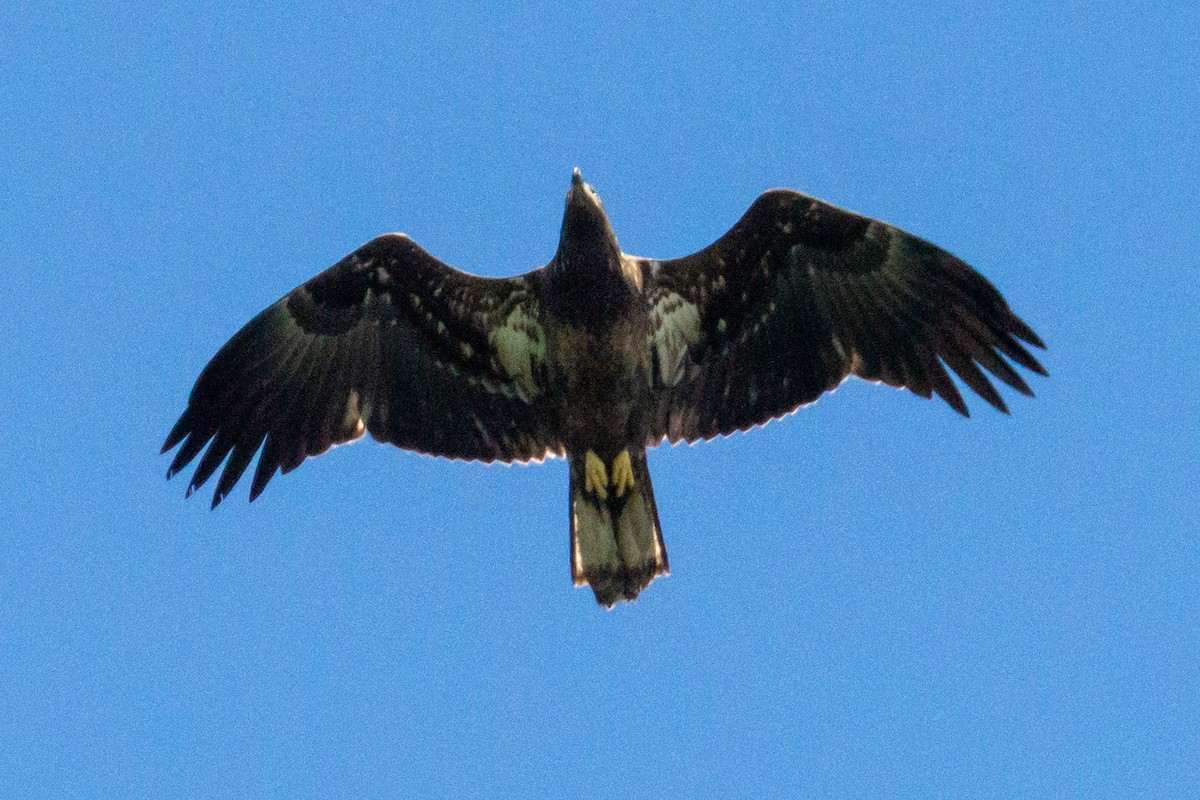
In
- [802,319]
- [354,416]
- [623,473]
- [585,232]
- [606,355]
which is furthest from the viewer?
[354,416]

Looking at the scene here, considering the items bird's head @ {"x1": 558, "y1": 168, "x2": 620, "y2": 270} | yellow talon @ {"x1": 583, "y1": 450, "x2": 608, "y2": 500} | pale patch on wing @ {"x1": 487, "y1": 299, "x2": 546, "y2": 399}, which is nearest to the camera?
bird's head @ {"x1": 558, "y1": 168, "x2": 620, "y2": 270}

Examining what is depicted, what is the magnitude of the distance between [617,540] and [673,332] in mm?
1491

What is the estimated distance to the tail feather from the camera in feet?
37.6

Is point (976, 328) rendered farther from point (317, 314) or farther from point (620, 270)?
point (317, 314)

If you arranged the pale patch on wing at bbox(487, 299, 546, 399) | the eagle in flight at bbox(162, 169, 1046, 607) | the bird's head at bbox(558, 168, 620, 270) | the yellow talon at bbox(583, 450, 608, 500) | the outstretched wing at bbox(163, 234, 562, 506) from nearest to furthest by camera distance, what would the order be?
the bird's head at bbox(558, 168, 620, 270), the eagle in flight at bbox(162, 169, 1046, 607), the yellow talon at bbox(583, 450, 608, 500), the pale patch on wing at bbox(487, 299, 546, 399), the outstretched wing at bbox(163, 234, 562, 506)

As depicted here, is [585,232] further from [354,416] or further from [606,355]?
[354,416]

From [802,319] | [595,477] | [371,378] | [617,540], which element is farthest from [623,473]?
[371,378]

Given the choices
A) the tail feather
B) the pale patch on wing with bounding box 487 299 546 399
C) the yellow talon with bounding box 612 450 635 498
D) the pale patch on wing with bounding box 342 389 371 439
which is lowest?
the tail feather

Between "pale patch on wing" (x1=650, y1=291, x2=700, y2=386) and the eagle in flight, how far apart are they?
0.01 metres

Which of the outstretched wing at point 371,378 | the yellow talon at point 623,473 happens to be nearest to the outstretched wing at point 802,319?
the yellow talon at point 623,473

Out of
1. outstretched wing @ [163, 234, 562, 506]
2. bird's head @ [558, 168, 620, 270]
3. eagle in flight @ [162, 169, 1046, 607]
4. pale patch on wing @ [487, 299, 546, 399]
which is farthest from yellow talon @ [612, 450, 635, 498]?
bird's head @ [558, 168, 620, 270]

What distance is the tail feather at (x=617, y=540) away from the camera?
11.5 meters

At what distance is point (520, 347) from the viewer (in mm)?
11750

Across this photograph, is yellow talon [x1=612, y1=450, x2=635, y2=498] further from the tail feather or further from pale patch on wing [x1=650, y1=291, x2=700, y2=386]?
pale patch on wing [x1=650, y1=291, x2=700, y2=386]
